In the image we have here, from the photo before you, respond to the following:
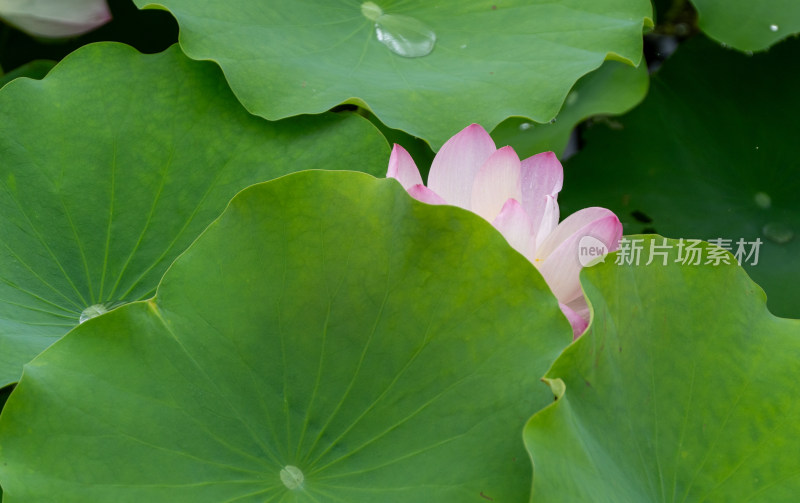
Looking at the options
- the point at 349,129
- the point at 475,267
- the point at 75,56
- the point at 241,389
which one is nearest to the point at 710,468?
the point at 475,267

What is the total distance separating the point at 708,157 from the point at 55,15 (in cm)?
109

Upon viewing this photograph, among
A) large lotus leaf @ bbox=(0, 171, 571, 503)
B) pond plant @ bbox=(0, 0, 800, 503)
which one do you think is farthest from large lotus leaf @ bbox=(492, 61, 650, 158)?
large lotus leaf @ bbox=(0, 171, 571, 503)

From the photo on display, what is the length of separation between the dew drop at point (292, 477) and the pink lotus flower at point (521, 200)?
0.94ft

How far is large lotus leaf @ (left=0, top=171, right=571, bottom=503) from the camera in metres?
0.66

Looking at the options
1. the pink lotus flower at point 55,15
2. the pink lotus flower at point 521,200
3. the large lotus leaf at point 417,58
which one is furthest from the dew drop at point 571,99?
the pink lotus flower at point 55,15

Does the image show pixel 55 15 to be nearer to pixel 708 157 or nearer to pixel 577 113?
pixel 577 113

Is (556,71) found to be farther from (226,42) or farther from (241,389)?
(241,389)

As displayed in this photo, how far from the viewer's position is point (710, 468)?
727 mm

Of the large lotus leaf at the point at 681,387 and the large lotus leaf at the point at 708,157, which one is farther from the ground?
the large lotus leaf at the point at 681,387

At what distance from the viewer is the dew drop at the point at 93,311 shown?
86 centimetres

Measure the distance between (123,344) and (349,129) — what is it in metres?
0.40
